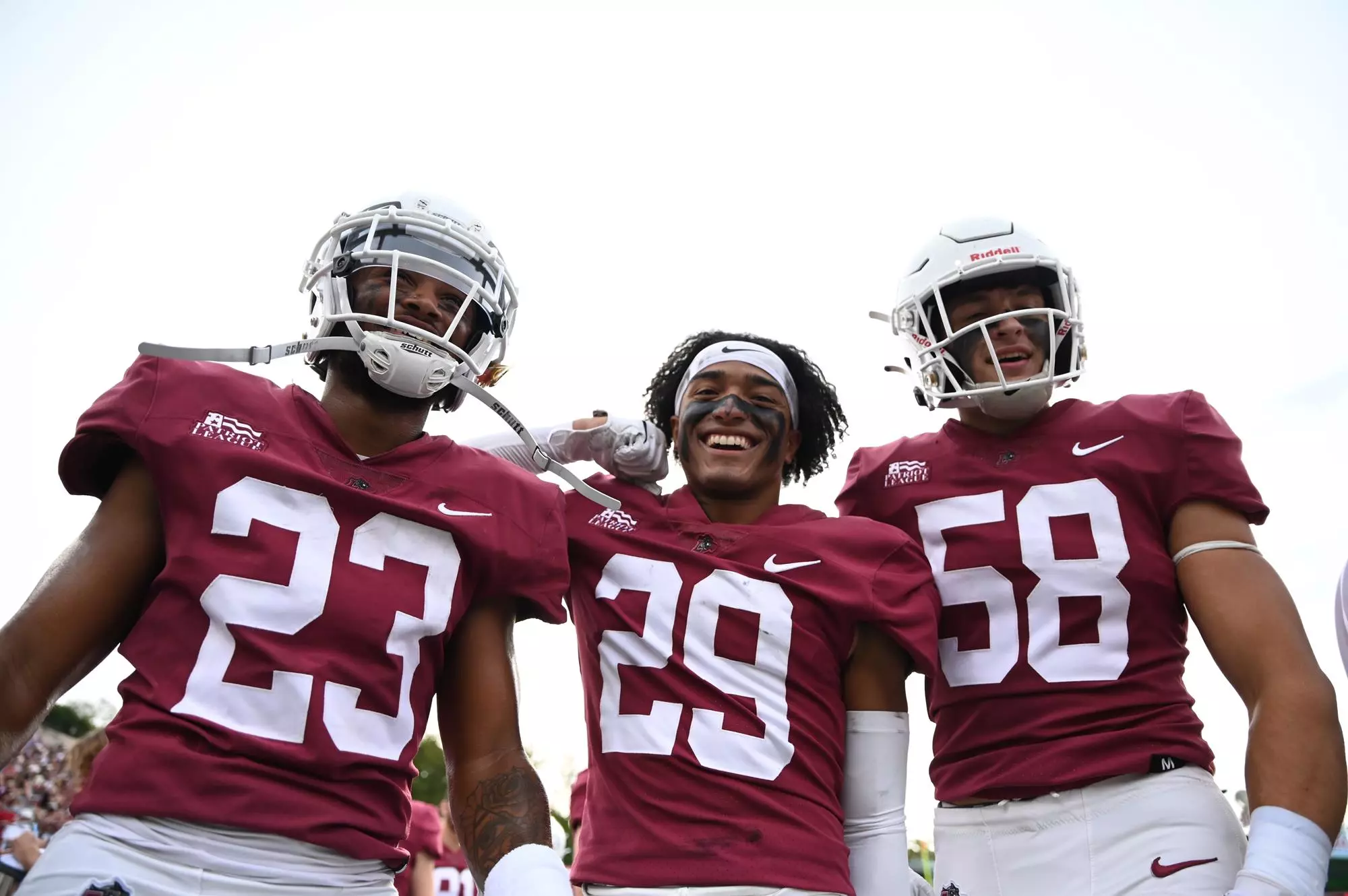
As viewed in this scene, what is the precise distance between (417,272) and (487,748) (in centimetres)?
120

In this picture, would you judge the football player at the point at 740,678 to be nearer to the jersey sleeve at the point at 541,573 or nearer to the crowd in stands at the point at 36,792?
the jersey sleeve at the point at 541,573

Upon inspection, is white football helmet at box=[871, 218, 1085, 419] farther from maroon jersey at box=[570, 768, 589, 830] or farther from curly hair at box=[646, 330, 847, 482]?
maroon jersey at box=[570, 768, 589, 830]

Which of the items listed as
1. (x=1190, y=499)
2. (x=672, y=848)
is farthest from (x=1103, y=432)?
(x=672, y=848)

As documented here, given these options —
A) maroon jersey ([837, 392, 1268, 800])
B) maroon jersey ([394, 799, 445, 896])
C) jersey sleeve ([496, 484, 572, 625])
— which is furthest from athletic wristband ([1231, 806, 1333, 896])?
maroon jersey ([394, 799, 445, 896])

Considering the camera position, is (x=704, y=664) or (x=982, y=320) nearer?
(x=704, y=664)

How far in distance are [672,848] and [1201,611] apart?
143cm

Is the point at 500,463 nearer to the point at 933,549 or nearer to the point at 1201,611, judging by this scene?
the point at 933,549

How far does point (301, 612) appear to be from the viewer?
2281mm

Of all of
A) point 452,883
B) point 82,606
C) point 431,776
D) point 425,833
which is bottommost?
point 452,883

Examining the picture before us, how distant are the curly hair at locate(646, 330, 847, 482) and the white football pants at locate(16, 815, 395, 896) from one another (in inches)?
80.9

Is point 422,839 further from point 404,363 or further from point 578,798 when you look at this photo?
point 404,363

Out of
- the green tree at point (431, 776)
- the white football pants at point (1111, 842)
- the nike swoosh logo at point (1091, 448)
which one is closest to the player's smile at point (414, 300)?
the nike swoosh logo at point (1091, 448)

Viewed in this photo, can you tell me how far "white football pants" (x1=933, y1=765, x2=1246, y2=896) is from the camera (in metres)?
2.47

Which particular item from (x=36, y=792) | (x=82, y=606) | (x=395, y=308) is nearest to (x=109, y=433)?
(x=82, y=606)
